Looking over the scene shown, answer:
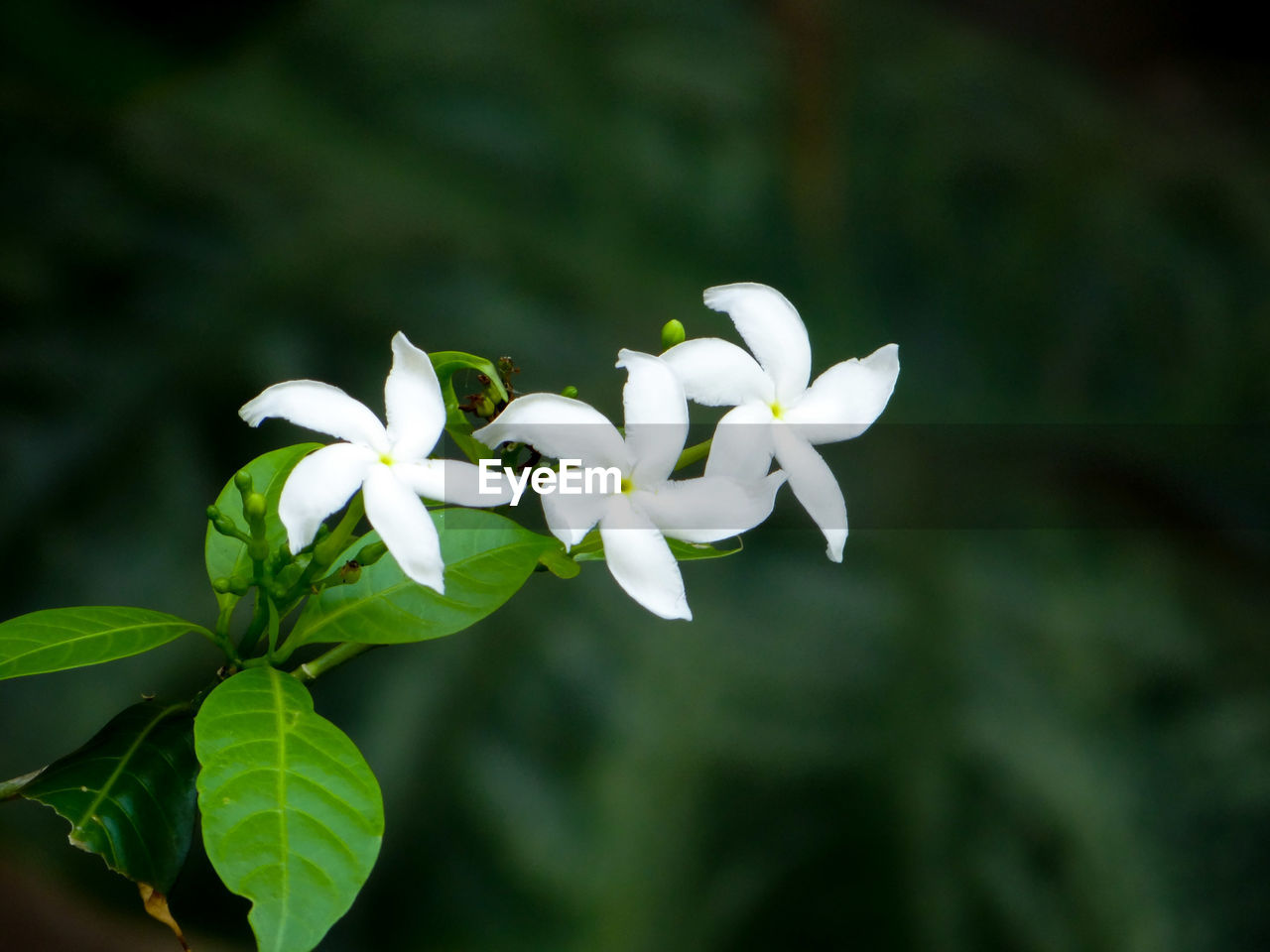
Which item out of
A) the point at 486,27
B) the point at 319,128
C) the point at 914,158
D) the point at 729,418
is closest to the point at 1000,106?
the point at 914,158

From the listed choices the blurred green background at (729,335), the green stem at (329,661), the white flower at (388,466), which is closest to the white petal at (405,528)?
the white flower at (388,466)

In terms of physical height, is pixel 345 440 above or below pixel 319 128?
below

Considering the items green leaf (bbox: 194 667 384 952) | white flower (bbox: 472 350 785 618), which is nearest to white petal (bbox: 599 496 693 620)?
white flower (bbox: 472 350 785 618)

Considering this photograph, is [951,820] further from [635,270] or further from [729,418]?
[729,418]

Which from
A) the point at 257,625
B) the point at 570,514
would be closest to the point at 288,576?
the point at 257,625

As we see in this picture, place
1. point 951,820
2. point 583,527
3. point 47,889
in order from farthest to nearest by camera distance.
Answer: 1. point 951,820
2. point 47,889
3. point 583,527

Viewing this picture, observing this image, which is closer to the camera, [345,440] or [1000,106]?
[345,440]

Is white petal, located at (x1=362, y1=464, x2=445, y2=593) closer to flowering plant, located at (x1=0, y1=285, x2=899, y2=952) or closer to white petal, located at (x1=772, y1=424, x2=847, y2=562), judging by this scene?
flowering plant, located at (x1=0, y1=285, x2=899, y2=952)
